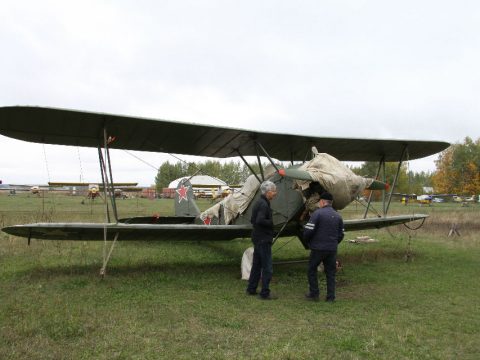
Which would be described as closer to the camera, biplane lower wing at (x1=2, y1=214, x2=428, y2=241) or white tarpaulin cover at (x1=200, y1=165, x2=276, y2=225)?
biplane lower wing at (x1=2, y1=214, x2=428, y2=241)

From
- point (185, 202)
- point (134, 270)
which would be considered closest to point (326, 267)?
point (134, 270)

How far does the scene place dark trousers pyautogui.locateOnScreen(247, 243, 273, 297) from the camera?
6162 mm

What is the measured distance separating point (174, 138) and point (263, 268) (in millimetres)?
3436

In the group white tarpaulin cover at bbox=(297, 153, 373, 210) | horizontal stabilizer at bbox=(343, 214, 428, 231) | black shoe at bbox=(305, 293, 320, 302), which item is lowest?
black shoe at bbox=(305, 293, 320, 302)

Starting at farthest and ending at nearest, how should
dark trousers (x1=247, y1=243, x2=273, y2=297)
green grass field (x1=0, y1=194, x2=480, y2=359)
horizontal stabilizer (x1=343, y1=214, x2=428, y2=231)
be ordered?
1. horizontal stabilizer (x1=343, y1=214, x2=428, y2=231)
2. dark trousers (x1=247, y1=243, x2=273, y2=297)
3. green grass field (x1=0, y1=194, x2=480, y2=359)

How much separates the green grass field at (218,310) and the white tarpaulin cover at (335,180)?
1.57 meters

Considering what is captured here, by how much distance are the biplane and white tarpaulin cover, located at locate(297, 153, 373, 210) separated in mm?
16

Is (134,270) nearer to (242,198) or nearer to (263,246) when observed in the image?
(242,198)

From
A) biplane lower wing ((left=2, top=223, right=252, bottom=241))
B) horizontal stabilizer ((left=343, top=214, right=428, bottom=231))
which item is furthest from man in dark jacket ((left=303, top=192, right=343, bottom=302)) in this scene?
horizontal stabilizer ((left=343, top=214, right=428, bottom=231))

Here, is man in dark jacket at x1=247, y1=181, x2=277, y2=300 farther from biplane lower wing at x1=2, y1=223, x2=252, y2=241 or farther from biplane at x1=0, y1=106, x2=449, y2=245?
biplane lower wing at x1=2, y1=223, x2=252, y2=241

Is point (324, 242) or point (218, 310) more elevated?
point (324, 242)

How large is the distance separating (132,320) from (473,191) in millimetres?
58412

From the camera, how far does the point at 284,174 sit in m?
6.95

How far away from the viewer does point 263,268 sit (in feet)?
20.5
